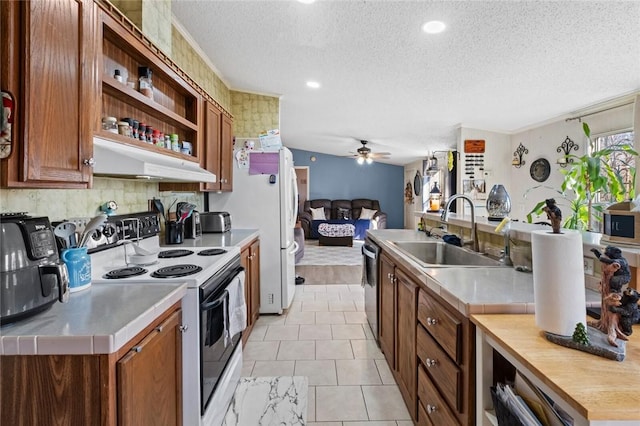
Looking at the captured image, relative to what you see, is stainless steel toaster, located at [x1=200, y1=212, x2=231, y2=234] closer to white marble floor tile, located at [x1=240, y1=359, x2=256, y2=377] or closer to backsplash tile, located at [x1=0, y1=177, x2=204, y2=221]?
backsplash tile, located at [x1=0, y1=177, x2=204, y2=221]

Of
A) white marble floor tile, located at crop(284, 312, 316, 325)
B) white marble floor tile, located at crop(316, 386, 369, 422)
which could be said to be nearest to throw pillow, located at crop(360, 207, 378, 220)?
white marble floor tile, located at crop(284, 312, 316, 325)

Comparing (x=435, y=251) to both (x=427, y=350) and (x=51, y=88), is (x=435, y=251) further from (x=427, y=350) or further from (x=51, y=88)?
(x=51, y=88)

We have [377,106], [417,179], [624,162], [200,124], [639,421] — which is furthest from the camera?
[417,179]

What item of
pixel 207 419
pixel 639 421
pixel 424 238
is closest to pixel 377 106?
pixel 424 238

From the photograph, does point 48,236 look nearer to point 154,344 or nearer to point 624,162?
point 154,344

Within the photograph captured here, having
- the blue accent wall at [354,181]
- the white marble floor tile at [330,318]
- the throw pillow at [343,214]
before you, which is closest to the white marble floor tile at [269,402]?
the white marble floor tile at [330,318]

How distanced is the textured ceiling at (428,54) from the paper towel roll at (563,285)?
6.34 feet

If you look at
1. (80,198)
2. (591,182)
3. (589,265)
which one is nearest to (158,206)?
(80,198)

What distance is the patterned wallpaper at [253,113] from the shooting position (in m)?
4.48

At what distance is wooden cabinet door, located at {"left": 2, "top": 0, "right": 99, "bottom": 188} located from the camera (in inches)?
38.4

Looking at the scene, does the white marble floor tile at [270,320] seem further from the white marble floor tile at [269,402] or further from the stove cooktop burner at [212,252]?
the stove cooktop burner at [212,252]

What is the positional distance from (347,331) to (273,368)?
87cm

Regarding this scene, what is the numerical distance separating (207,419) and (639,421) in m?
1.60

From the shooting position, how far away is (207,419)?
5.18ft
